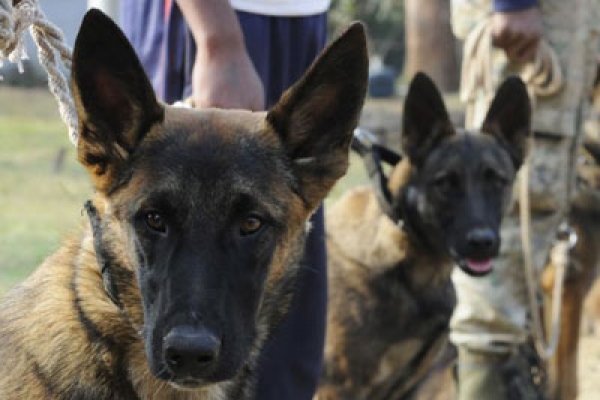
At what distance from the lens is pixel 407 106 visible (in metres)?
5.77

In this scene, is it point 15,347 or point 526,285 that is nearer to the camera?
point 15,347

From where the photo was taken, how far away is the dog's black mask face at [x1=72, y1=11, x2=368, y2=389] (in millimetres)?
2861

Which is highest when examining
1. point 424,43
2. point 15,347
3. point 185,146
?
point 185,146

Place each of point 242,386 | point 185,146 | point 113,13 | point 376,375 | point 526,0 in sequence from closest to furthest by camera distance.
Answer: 1. point 185,146
2. point 242,386
3. point 113,13
4. point 526,0
5. point 376,375

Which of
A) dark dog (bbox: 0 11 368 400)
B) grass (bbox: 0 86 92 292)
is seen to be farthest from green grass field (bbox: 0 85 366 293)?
dark dog (bbox: 0 11 368 400)

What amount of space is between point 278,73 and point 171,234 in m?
1.30

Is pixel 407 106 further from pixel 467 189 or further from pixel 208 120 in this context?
pixel 208 120

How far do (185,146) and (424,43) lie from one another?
12127 mm

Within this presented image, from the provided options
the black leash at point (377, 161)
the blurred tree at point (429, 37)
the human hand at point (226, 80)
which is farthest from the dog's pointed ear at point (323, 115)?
the blurred tree at point (429, 37)

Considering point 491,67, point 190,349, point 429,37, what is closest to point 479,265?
point 491,67

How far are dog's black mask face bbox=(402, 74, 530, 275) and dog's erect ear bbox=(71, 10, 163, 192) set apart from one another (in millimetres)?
2678

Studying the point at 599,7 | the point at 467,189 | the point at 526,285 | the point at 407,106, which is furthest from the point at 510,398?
the point at 599,7

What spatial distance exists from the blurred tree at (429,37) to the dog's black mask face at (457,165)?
8.90 m

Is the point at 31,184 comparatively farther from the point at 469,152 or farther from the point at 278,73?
the point at 278,73
